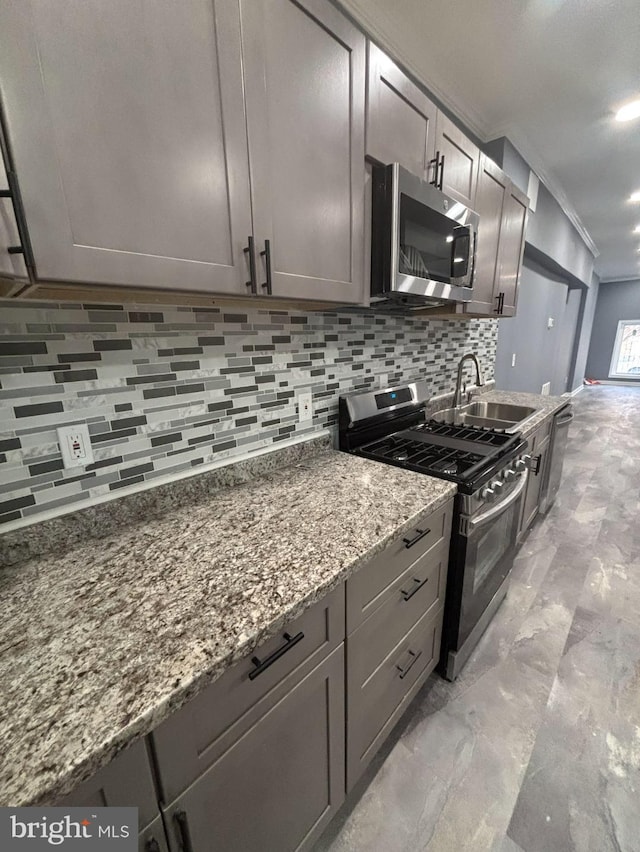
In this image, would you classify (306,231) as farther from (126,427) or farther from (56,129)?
(126,427)

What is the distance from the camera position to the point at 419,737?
1.28 m

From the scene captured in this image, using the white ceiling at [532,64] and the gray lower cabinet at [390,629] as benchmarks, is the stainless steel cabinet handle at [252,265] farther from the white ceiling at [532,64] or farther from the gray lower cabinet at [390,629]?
the white ceiling at [532,64]

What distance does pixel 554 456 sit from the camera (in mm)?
2611

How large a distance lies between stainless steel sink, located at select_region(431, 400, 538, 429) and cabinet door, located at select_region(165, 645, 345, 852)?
179cm

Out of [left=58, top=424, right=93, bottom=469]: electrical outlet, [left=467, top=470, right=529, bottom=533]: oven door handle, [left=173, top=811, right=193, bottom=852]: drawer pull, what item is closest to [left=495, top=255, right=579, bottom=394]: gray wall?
[left=467, top=470, right=529, bottom=533]: oven door handle

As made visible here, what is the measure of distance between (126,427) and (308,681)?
0.83m

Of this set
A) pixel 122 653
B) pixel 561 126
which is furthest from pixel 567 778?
pixel 561 126

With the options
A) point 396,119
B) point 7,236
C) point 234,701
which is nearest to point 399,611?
point 234,701

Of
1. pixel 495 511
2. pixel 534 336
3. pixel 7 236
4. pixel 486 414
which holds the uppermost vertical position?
pixel 7 236

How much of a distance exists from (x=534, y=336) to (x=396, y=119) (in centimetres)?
394

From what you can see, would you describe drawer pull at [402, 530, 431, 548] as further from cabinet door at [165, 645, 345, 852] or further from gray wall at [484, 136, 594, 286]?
gray wall at [484, 136, 594, 286]

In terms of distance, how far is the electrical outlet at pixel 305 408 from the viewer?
1454 mm

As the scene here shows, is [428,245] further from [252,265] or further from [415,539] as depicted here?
[415,539]

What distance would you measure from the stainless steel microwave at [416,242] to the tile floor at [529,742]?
5.46ft
